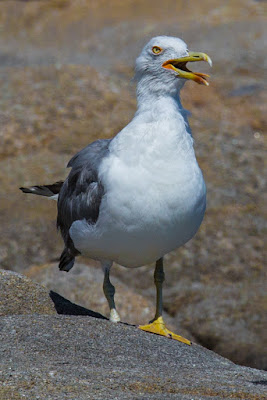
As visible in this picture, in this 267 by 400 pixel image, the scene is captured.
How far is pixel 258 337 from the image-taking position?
11344 mm

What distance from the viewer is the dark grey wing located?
8.00 meters

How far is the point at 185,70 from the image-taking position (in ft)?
26.3

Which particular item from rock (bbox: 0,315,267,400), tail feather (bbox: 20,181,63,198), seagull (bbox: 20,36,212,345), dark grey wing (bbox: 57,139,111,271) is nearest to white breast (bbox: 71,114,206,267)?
seagull (bbox: 20,36,212,345)

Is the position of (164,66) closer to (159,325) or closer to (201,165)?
(159,325)

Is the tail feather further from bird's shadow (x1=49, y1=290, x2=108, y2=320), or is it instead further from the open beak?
the open beak

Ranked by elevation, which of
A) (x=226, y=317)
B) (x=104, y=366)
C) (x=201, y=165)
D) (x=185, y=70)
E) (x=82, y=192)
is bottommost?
(x=226, y=317)

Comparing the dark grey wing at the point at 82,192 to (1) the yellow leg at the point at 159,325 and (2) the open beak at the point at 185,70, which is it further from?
(2) the open beak at the point at 185,70

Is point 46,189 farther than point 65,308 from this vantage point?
Yes

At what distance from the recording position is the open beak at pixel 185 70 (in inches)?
296

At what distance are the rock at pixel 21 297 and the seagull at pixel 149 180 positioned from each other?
0.72 meters

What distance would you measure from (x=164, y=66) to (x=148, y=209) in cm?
143

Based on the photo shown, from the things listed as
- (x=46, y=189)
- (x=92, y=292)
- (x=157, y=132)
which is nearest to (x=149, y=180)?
(x=157, y=132)

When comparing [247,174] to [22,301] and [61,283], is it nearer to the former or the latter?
[61,283]

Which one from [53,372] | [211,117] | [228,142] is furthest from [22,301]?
[211,117]
